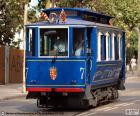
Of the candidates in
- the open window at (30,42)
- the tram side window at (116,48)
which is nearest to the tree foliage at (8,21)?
the tram side window at (116,48)

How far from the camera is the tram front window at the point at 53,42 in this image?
20188 millimetres

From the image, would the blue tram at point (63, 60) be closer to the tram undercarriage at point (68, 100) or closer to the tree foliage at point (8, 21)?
the tram undercarriage at point (68, 100)

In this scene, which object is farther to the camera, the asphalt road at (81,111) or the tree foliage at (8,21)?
the tree foliage at (8,21)

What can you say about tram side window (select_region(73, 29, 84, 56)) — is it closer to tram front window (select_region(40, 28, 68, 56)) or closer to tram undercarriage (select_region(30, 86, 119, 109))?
tram front window (select_region(40, 28, 68, 56))

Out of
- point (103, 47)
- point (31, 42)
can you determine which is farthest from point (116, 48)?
point (31, 42)

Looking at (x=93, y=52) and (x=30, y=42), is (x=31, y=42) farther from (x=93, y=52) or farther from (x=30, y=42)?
(x=93, y=52)

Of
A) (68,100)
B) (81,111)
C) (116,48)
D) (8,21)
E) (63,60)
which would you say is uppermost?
(8,21)

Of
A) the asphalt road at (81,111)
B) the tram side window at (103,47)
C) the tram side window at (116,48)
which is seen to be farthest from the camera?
the tram side window at (116,48)

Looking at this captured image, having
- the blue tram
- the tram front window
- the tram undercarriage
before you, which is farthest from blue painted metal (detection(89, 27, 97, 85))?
the tram front window

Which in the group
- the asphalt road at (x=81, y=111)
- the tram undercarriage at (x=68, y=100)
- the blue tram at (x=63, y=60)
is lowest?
the asphalt road at (x=81, y=111)

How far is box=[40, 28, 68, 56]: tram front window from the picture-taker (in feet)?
66.2

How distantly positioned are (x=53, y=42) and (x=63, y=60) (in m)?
0.84

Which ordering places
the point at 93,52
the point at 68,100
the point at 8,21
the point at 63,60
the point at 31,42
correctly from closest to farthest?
the point at 63,60, the point at 93,52, the point at 31,42, the point at 68,100, the point at 8,21

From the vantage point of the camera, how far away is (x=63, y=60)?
2000cm
